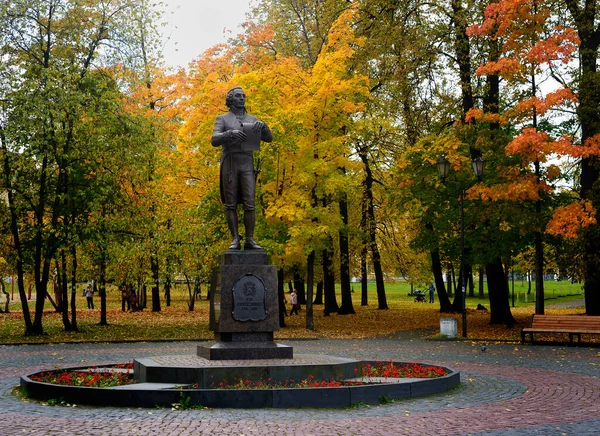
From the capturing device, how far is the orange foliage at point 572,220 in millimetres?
19266

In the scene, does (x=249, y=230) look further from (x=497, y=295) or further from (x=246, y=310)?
(x=497, y=295)

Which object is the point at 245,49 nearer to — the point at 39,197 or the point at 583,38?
the point at 39,197

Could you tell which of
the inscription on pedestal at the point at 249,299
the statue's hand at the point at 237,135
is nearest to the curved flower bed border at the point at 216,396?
the inscription on pedestal at the point at 249,299

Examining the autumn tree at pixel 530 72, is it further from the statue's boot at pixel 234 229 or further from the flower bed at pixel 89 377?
the flower bed at pixel 89 377

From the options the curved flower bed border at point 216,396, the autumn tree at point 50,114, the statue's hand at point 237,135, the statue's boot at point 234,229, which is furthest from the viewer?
the autumn tree at point 50,114

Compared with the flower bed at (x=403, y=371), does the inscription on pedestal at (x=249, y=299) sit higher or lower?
higher

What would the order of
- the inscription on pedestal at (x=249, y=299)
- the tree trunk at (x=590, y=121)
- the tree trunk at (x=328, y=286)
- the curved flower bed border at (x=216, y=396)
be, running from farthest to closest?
the tree trunk at (x=328, y=286)
the tree trunk at (x=590, y=121)
the inscription on pedestal at (x=249, y=299)
the curved flower bed border at (x=216, y=396)

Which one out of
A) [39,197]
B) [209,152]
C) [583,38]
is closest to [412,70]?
[583,38]

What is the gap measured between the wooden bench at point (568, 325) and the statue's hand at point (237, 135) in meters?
11.4

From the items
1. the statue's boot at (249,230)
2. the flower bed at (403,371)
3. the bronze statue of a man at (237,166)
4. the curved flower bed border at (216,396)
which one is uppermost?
the bronze statue of a man at (237,166)

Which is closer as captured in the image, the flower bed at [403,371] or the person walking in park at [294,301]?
the flower bed at [403,371]

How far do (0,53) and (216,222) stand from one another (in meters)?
9.14

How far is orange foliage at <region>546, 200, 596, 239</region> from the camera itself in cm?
1927

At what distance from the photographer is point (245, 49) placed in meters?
33.4
